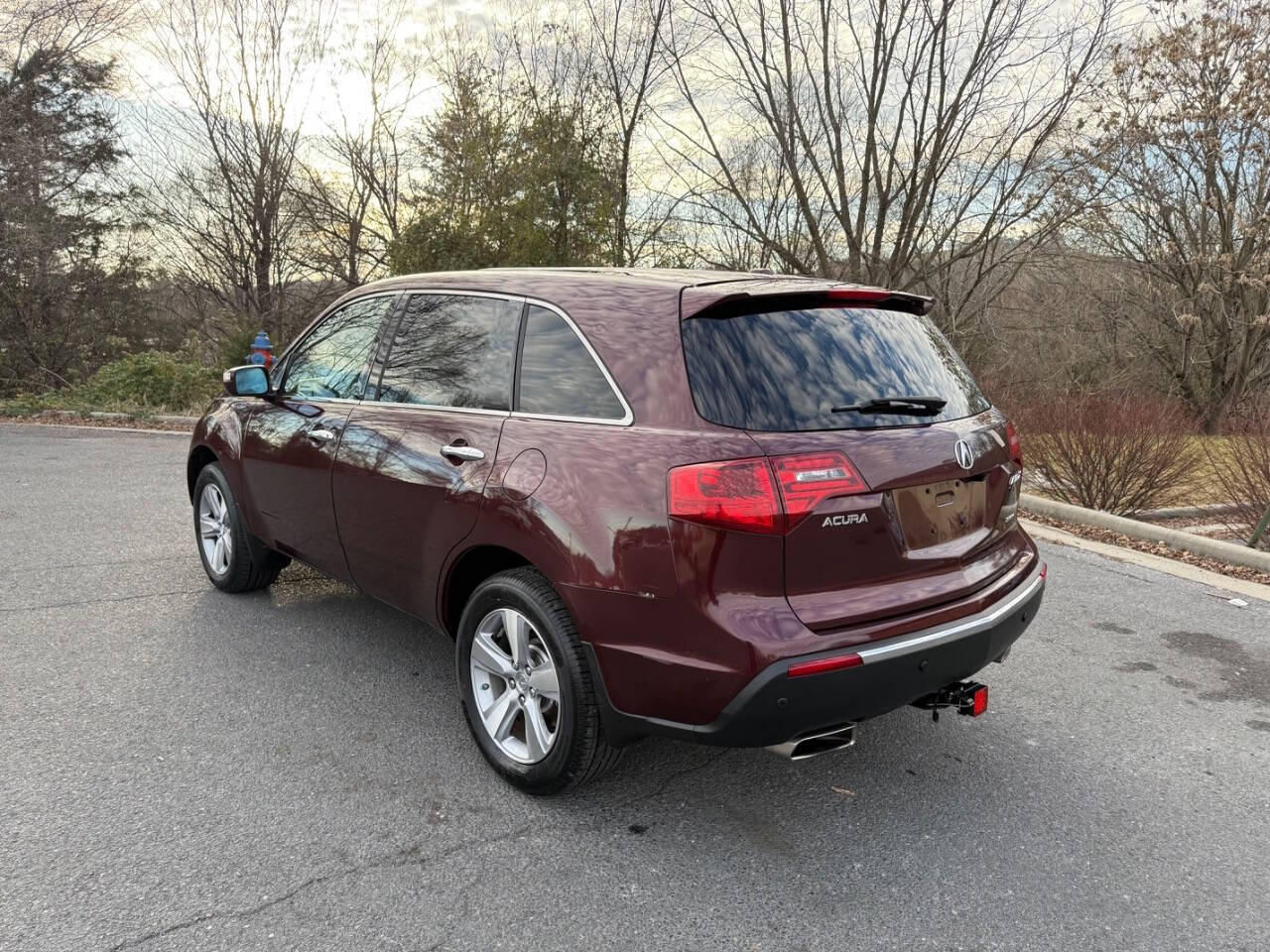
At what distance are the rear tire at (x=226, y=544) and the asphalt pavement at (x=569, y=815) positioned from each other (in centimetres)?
36

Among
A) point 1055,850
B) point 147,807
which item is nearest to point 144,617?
point 147,807

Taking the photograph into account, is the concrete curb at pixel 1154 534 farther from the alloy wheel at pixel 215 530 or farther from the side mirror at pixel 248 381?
the alloy wheel at pixel 215 530

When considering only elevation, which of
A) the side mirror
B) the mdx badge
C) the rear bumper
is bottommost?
the rear bumper

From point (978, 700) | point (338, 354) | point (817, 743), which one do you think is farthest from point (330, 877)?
point (338, 354)

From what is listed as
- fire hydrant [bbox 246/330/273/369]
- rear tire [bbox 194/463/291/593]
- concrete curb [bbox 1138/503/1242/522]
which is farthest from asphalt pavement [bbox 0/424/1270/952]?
fire hydrant [bbox 246/330/273/369]

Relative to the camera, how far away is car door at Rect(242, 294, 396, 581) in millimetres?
3828

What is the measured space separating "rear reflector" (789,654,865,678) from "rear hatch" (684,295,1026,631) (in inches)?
3.7

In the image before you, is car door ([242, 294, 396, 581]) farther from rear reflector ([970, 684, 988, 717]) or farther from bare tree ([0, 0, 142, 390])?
bare tree ([0, 0, 142, 390])

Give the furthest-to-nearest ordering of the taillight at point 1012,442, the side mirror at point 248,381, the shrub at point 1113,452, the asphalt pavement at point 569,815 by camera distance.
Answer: the shrub at point 1113,452
the side mirror at point 248,381
the taillight at point 1012,442
the asphalt pavement at point 569,815

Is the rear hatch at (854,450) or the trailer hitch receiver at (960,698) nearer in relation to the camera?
the rear hatch at (854,450)

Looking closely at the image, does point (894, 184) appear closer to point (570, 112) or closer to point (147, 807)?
point (570, 112)

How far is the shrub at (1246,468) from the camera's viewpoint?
7.27m

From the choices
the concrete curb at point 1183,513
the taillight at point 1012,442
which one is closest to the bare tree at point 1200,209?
the concrete curb at point 1183,513

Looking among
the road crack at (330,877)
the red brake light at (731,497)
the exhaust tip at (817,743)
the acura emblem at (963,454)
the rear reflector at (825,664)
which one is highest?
the acura emblem at (963,454)
